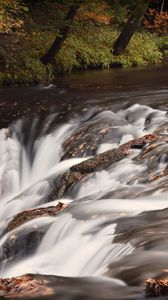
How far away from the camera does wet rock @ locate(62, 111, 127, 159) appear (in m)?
9.01

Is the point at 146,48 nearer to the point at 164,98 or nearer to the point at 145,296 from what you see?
the point at 164,98

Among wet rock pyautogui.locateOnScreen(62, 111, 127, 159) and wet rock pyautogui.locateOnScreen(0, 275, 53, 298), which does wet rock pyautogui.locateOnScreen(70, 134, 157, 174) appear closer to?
wet rock pyautogui.locateOnScreen(62, 111, 127, 159)

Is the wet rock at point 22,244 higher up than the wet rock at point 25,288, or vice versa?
the wet rock at point 22,244

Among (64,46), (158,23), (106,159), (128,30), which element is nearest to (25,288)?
(106,159)

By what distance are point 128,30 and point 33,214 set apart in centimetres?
1507

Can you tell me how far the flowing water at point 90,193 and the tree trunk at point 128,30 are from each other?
5766 millimetres

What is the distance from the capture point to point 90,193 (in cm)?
704

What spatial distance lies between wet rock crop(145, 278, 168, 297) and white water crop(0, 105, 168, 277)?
0.66 metres

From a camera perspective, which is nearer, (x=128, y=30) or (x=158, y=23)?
(x=128, y=30)

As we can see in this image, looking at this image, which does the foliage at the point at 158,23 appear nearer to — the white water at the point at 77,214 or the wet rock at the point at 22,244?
the white water at the point at 77,214

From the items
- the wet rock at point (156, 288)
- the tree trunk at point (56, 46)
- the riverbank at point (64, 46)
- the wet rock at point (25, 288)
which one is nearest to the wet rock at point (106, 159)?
the wet rock at point (25, 288)

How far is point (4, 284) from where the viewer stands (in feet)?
13.3

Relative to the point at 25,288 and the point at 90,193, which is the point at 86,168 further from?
the point at 25,288

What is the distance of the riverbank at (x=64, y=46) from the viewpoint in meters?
15.0
